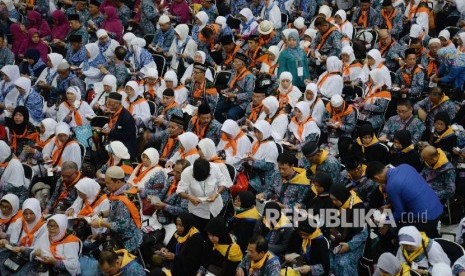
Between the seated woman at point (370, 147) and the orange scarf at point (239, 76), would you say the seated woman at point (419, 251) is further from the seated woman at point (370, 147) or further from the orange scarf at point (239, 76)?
the orange scarf at point (239, 76)

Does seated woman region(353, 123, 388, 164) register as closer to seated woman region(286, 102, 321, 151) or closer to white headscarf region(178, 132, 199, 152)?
seated woman region(286, 102, 321, 151)

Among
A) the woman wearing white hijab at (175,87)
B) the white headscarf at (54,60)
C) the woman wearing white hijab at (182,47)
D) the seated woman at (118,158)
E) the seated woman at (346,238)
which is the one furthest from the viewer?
the woman wearing white hijab at (182,47)

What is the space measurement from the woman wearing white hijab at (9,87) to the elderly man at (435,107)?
17.1 ft

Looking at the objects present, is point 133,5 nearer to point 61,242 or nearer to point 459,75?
point 459,75

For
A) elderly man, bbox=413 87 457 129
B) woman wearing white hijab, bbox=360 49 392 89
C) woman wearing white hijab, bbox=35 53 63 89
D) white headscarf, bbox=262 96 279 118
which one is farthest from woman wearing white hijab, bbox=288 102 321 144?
woman wearing white hijab, bbox=35 53 63 89

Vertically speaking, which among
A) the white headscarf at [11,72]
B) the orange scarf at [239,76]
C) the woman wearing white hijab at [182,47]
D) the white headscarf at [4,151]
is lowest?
the white headscarf at [11,72]

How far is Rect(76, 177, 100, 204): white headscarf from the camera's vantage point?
391 inches

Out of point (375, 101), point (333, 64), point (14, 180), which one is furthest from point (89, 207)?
point (333, 64)

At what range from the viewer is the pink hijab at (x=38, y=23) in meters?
15.5

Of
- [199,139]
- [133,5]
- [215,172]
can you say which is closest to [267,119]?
[199,139]

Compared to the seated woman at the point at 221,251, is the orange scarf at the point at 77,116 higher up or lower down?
lower down

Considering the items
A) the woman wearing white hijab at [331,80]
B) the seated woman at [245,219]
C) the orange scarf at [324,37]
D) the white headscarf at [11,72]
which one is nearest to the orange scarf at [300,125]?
the woman wearing white hijab at [331,80]

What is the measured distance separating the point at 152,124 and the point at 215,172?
2764 mm

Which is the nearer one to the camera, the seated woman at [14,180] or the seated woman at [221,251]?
the seated woman at [221,251]
